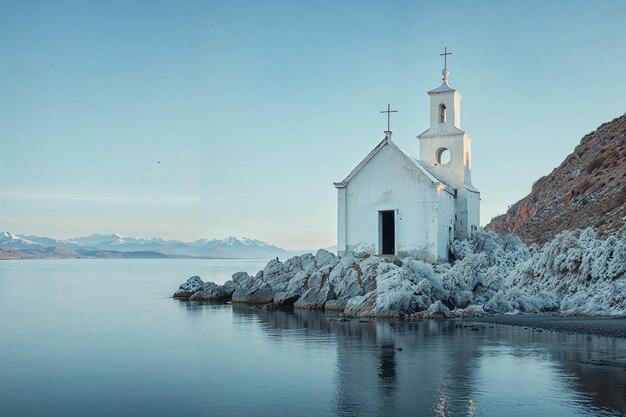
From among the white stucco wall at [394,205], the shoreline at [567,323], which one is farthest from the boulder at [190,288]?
the shoreline at [567,323]

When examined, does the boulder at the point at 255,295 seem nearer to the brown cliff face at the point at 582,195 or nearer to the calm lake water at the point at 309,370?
the calm lake water at the point at 309,370

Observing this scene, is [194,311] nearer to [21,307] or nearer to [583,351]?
[21,307]

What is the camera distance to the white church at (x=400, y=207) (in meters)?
35.1

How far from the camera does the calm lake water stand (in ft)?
42.9

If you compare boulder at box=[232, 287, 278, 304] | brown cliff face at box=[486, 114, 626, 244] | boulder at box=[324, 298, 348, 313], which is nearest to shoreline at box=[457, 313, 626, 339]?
boulder at box=[324, 298, 348, 313]

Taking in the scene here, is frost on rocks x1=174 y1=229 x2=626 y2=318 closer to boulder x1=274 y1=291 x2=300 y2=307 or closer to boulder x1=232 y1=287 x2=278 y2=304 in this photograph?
boulder x1=274 y1=291 x2=300 y2=307

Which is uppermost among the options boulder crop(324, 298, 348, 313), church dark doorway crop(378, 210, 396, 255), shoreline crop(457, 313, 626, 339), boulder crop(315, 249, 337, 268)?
church dark doorway crop(378, 210, 396, 255)

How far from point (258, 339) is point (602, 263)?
571 inches

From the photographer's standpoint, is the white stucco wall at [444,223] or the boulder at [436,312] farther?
the white stucco wall at [444,223]

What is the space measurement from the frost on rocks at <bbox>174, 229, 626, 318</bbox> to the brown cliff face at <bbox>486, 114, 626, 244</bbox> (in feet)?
39.4

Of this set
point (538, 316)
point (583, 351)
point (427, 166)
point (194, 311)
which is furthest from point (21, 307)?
point (583, 351)

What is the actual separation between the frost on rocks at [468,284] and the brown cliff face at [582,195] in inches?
473

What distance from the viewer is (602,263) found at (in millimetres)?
28016

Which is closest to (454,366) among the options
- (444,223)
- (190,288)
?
(444,223)
